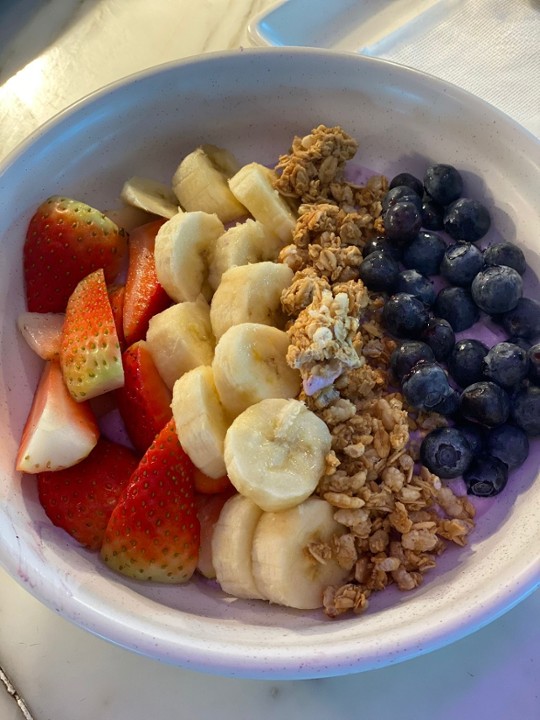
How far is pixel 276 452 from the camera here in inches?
37.5

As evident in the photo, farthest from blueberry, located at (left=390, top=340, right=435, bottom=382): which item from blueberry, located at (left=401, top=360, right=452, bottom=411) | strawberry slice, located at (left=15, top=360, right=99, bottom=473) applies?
strawberry slice, located at (left=15, top=360, right=99, bottom=473)

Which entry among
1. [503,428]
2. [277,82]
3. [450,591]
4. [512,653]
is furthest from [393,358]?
[277,82]

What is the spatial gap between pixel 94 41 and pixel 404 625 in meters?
1.68

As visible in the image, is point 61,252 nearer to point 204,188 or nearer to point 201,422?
point 204,188

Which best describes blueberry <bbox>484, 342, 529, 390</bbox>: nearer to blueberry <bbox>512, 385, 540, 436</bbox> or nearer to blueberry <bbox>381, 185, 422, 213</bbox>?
blueberry <bbox>512, 385, 540, 436</bbox>

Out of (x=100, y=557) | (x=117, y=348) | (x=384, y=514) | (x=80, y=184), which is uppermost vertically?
(x=80, y=184)

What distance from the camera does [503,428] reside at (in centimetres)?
102

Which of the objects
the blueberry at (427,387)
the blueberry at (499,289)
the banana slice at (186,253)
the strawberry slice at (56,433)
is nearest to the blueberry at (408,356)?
the blueberry at (427,387)

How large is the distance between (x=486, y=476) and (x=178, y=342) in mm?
524

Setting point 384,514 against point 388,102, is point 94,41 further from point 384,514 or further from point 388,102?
point 384,514

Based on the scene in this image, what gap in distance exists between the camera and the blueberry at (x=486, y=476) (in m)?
1.00

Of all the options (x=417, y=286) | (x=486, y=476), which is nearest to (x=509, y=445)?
(x=486, y=476)

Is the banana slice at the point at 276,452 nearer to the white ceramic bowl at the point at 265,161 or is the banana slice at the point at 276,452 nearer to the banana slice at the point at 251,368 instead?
the banana slice at the point at 251,368

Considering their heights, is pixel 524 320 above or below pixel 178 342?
below
